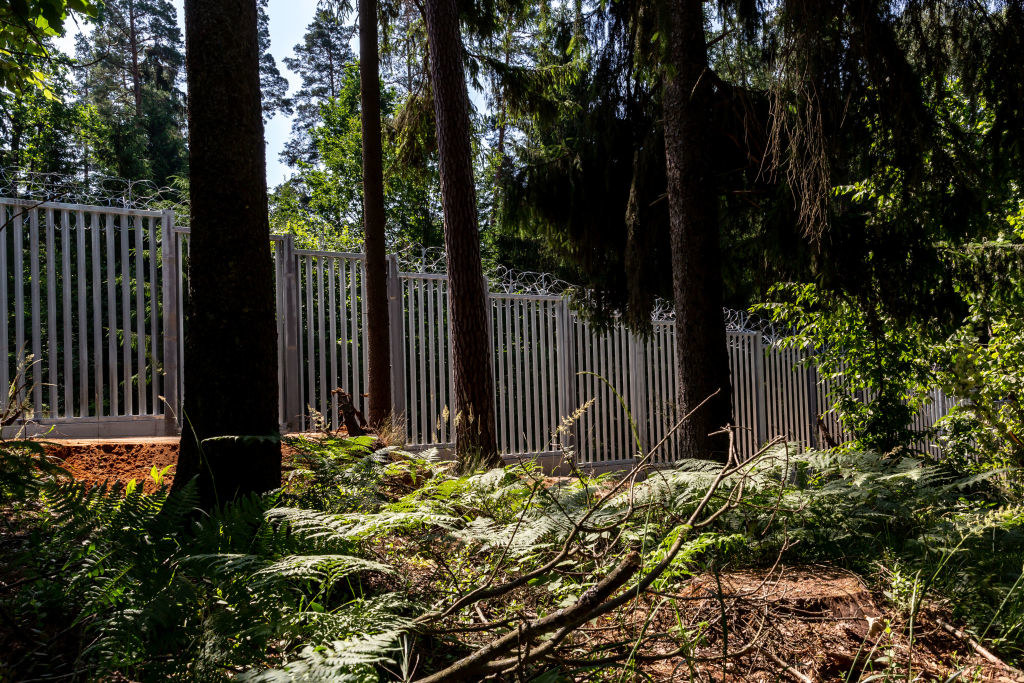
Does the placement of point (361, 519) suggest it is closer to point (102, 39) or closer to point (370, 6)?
point (370, 6)

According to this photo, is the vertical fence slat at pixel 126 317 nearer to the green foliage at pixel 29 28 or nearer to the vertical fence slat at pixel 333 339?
the green foliage at pixel 29 28

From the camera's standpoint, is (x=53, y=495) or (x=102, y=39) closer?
(x=53, y=495)

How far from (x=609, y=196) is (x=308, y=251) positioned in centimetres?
328

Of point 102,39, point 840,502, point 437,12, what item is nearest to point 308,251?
point 437,12

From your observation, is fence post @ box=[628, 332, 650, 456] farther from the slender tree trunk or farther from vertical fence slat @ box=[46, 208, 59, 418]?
the slender tree trunk

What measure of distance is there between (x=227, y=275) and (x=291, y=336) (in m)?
4.15

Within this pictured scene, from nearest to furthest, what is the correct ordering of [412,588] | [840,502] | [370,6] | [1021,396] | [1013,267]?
[412,588], [840,502], [1021,396], [1013,267], [370,6]

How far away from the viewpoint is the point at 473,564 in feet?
7.54

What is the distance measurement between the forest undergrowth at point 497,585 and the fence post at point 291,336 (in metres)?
3.95

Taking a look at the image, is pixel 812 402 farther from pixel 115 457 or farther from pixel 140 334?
pixel 115 457

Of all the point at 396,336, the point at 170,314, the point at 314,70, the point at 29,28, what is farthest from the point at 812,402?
the point at 314,70

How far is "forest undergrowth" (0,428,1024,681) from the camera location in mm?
1480

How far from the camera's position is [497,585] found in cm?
192

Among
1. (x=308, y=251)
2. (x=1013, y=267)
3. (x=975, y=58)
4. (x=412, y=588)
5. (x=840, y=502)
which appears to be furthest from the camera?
(x=308, y=251)
